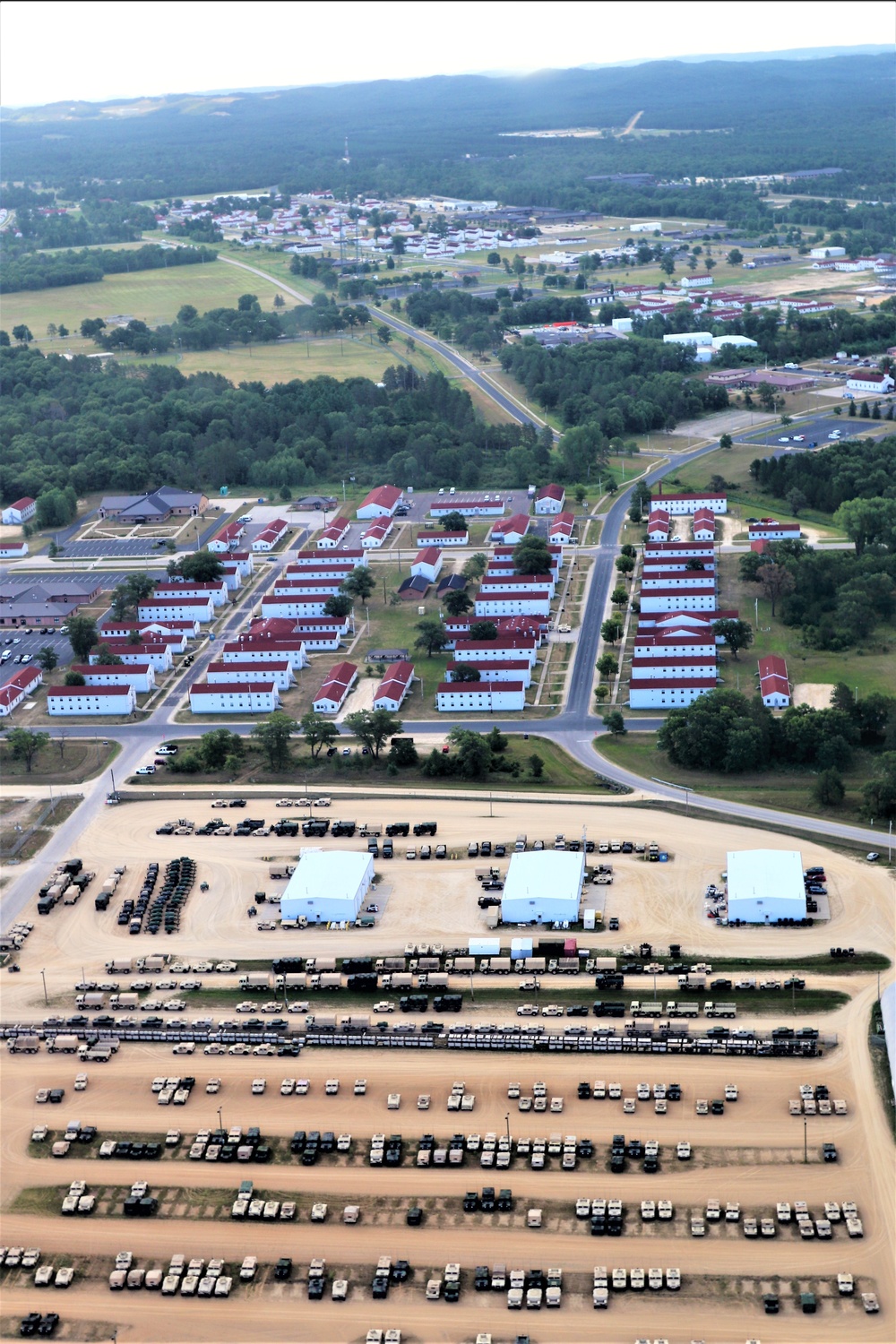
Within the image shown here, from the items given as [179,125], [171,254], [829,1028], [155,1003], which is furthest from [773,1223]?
[179,125]

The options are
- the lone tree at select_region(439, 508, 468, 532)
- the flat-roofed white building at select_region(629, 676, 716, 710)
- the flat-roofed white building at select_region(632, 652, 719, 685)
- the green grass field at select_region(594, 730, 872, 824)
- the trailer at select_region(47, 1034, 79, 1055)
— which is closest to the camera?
the trailer at select_region(47, 1034, 79, 1055)

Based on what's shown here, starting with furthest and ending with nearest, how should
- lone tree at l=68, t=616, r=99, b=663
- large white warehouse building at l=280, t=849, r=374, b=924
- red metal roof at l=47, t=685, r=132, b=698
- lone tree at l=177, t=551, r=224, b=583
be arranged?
lone tree at l=177, t=551, r=224, b=583 → lone tree at l=68, t=616, r=99, b=663 → red metal roof at l=47, t=685, r=132, b=698 → large white warehouse building at l=280, t=849, r=374, b=924

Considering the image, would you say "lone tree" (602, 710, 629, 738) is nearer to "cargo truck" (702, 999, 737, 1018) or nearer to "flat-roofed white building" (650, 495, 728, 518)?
"cargo truck" (702, 999, 737, 1018)

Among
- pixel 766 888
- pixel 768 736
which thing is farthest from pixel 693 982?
pixel 768 736

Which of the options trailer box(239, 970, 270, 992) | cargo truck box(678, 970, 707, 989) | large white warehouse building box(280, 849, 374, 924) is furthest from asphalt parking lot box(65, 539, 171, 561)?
cargo truck box(678, 970, 707, 989)

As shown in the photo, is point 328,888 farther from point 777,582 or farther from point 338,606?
point 777,582

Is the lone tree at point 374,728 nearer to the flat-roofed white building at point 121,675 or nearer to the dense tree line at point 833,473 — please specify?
the flat-roofed white building at point 121,675

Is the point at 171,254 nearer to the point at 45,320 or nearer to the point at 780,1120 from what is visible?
the point at 45,320
